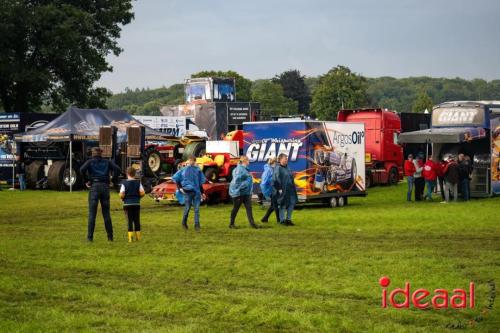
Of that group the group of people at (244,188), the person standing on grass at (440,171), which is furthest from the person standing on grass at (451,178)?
the group of people at (244,188)

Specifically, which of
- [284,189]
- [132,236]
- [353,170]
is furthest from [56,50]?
[132,236]

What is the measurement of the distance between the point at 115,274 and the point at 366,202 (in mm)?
17694

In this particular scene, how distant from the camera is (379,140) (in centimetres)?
3956

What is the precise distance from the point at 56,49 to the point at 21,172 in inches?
623

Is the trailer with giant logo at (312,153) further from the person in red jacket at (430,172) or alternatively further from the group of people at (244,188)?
the group of people at (244,188)

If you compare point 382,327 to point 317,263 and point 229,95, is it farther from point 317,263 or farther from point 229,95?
point 229,95

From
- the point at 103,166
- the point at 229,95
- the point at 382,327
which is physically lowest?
the point at 382,327

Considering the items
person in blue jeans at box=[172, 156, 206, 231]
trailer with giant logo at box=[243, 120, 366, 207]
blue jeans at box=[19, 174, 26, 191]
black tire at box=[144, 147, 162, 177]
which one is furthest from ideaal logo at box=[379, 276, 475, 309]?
blue jeans at box=[19, 174, 26, 191]

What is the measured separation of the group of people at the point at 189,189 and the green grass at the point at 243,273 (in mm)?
471

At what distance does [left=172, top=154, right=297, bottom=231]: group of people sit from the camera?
20.6 meters

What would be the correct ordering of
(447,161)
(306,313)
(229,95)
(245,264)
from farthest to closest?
(229,95)
(447,161)
(245,264)
(306,313)

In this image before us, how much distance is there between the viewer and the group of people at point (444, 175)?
29516 mm

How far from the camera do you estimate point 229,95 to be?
7219cm

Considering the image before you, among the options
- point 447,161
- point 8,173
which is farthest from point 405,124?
point 8,173
